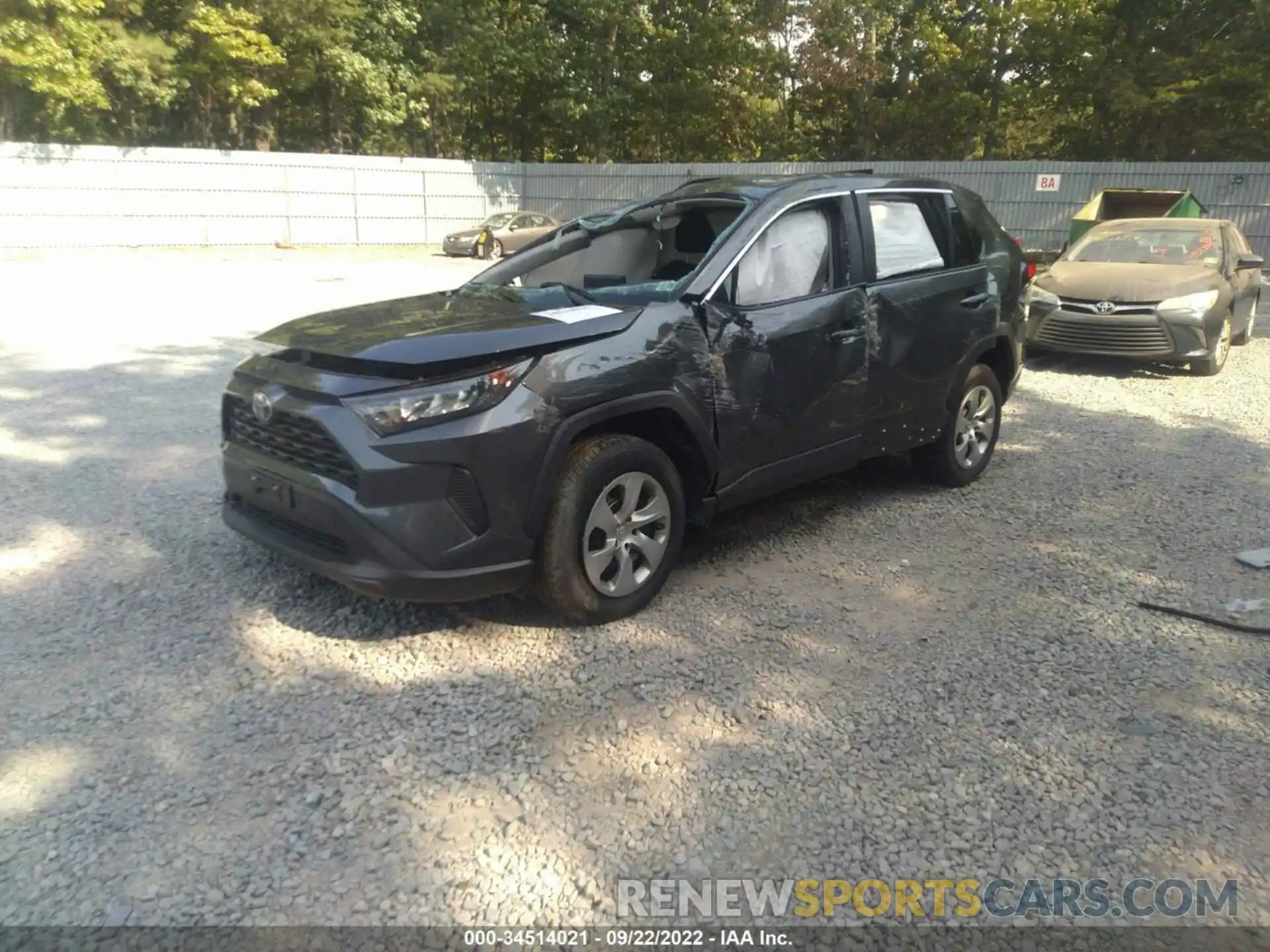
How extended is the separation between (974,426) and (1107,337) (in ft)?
15.3

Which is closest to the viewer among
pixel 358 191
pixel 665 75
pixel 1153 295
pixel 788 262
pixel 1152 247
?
pixel 788 262

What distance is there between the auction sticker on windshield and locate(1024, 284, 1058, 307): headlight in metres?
7.27

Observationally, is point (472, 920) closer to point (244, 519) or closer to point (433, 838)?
point (433, 838)

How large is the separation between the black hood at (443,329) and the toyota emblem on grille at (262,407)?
0.23m

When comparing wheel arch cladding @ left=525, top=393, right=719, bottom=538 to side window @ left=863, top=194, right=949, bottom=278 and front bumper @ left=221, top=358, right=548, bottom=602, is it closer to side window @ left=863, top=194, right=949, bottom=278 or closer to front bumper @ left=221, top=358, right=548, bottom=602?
front bumper @ left=221, top=358, right=548, bottom=602

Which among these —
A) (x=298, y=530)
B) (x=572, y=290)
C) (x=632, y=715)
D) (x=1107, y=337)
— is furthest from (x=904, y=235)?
(x=1107, y=337)

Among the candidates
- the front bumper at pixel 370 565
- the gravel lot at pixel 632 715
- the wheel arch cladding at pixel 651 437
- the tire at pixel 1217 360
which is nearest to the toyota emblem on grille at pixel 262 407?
the front bumper at pixel 370 565

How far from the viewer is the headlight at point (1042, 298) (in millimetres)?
10070

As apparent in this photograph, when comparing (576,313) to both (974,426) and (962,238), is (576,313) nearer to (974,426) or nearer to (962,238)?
(962,238)

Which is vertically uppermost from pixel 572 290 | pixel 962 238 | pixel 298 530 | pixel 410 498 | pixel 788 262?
pixel 962 238

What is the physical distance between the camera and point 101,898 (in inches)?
98.7

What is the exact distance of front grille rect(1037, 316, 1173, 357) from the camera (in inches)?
373

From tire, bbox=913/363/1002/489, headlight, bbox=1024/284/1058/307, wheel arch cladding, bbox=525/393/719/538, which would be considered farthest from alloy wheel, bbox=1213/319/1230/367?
wheel arch cladding, bbox=525/393/719/538

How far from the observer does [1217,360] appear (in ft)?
32.2
